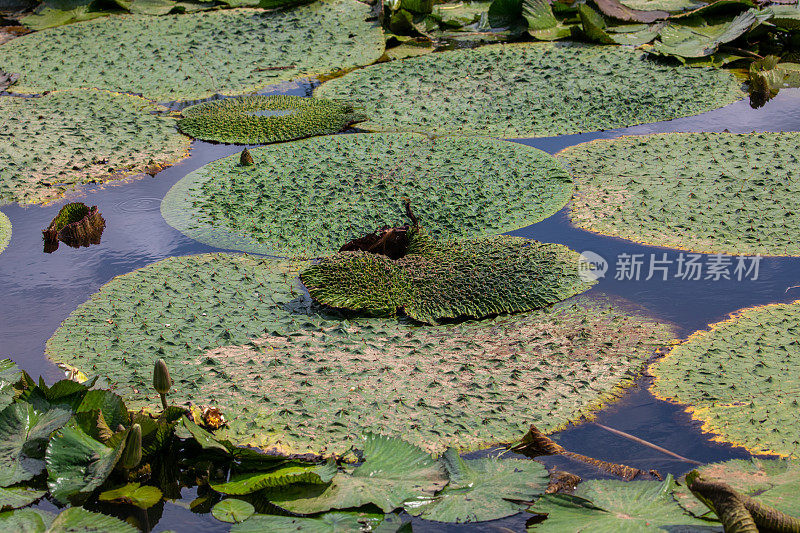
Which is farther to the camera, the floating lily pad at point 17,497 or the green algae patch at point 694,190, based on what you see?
the green algae patch at point 694,190

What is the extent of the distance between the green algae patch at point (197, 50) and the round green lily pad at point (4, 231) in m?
1.68

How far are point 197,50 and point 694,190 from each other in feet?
12.1

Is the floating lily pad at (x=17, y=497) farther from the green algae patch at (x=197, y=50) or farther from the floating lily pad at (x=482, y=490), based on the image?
the green algae patch at (x=197, y=50)

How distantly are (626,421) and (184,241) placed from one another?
197cm

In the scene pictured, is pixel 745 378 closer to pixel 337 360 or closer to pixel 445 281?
pixel 445 281

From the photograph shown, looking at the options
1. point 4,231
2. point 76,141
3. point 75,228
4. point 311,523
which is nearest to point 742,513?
point 311,523

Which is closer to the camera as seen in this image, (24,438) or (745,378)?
(24,438)

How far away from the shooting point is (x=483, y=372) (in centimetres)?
231

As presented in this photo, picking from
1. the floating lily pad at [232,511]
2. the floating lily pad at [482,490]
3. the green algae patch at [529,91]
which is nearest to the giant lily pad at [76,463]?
the floating lily pad at [232,511]

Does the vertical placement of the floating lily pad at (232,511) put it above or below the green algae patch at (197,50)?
below

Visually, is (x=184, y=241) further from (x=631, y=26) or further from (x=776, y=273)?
(x=631, y=26)

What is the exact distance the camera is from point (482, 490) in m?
1.81

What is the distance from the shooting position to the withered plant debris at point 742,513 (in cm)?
157

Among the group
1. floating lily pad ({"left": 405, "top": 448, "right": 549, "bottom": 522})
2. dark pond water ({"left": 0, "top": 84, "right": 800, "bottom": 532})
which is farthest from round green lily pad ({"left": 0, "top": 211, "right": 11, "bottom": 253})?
floating lily pad ({"left": 405, "top": 448, "right": 549, "bottom": 522})
